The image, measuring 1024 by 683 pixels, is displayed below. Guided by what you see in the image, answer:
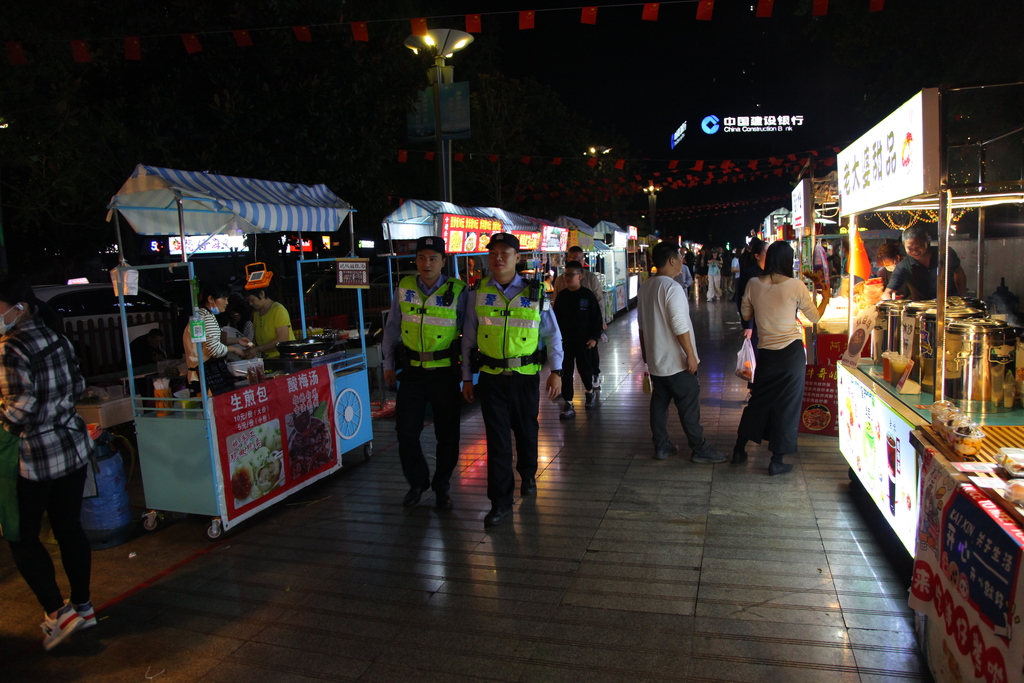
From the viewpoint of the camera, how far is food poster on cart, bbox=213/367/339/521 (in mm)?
4648

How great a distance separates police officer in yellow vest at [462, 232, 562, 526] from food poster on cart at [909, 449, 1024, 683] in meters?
2.40

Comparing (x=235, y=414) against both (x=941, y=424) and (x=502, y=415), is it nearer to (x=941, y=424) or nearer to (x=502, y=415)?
(x=502, y=415)

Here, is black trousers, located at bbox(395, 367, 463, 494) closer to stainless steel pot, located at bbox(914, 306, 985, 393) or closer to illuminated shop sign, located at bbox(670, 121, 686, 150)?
stainless steel pot, located at bbox(914, 306, 985, 393)

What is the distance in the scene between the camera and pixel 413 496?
5.07 m

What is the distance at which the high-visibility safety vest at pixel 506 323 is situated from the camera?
4.60 m

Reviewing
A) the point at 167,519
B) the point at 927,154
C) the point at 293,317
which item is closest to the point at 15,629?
the point at 167,519

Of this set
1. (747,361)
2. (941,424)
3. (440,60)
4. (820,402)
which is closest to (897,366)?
(941,424)

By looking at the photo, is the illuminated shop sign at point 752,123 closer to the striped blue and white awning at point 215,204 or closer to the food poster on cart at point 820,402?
the food poster on cart at point 820,402

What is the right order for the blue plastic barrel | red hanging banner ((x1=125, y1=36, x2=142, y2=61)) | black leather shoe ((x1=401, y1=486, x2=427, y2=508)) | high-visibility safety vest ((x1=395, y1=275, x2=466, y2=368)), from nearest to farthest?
1. the blue plastic barrel
2. high-visibility safety vest ((x1=395, y1=275, x2=466, y2=368))
3. black leather shoe ((x1=401, y1=486, x2=427, y2=508))
4. red hanging banner ((x1=125, y1=36, x2=142, y2=61))

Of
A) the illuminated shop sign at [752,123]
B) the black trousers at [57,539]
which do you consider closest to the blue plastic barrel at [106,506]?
the black trousers at [57,539]

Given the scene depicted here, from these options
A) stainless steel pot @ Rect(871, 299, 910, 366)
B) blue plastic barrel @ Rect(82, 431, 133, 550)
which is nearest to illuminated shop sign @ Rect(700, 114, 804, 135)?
stainless steel pot @ Rect(871, 299, 910, 366)

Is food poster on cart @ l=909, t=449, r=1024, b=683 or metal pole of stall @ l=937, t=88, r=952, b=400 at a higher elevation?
metal pole of stall @ l=937, t=88, r=952, b=400

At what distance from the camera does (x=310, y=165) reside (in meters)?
8.99

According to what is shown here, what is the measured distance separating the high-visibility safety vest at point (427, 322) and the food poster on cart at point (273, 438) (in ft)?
3.78
